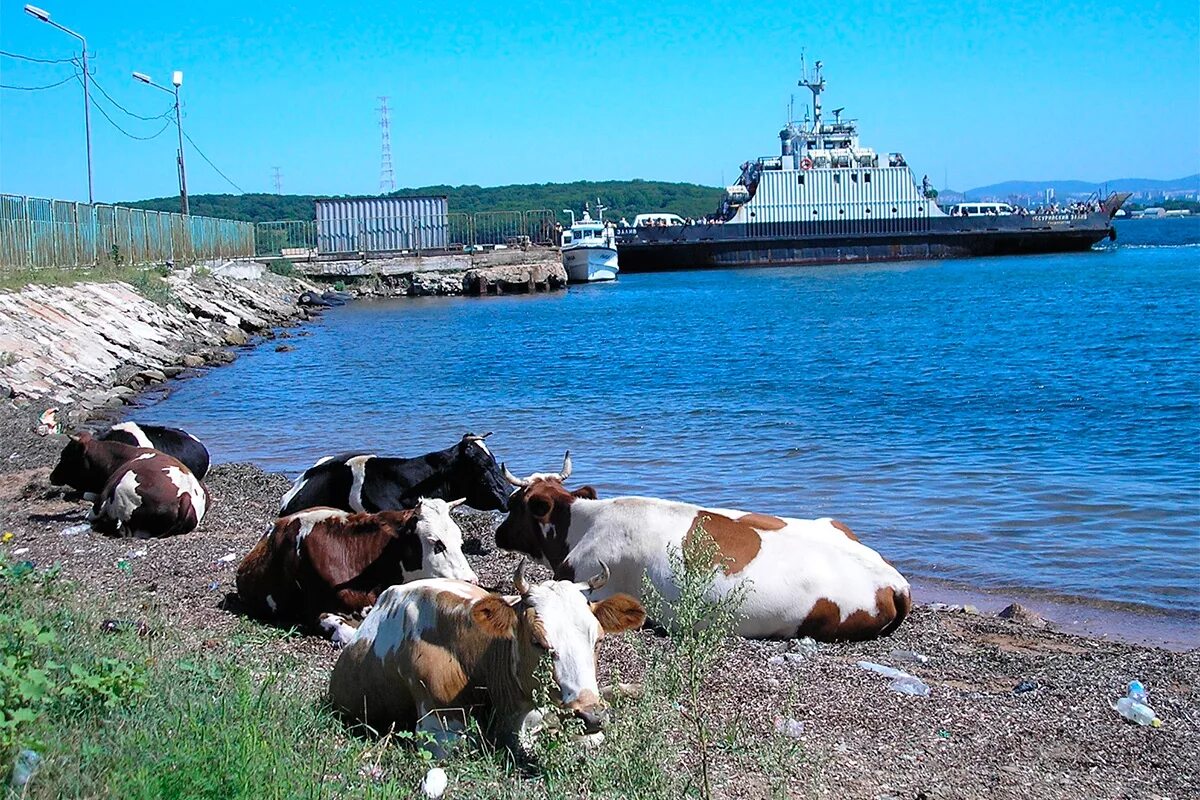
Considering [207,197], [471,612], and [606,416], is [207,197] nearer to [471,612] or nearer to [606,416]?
[606,416]

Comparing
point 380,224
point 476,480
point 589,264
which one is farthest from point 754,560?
point 589,264

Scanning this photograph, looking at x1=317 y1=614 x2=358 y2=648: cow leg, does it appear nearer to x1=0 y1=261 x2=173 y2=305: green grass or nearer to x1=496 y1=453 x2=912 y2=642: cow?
x1=496 y1=453 x2=912 y2=642: cow

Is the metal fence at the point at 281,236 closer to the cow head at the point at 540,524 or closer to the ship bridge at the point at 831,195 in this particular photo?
the ship bridge at the point at 831,195

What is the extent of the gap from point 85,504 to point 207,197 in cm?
16137

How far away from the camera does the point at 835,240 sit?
318 ft

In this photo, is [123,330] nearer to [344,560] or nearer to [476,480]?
[476,480]

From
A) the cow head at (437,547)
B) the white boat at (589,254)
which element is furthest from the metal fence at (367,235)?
the cow head at (437,547)

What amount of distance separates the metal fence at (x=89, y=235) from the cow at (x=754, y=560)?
80.8ft

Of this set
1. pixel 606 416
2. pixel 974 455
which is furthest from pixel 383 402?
pixel 974 455

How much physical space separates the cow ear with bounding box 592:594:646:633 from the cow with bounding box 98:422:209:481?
8.16 meters

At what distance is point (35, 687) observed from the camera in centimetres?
442

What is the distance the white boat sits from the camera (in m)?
80.1

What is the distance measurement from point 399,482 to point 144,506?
2.10 m

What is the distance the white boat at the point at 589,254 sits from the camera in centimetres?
8012
